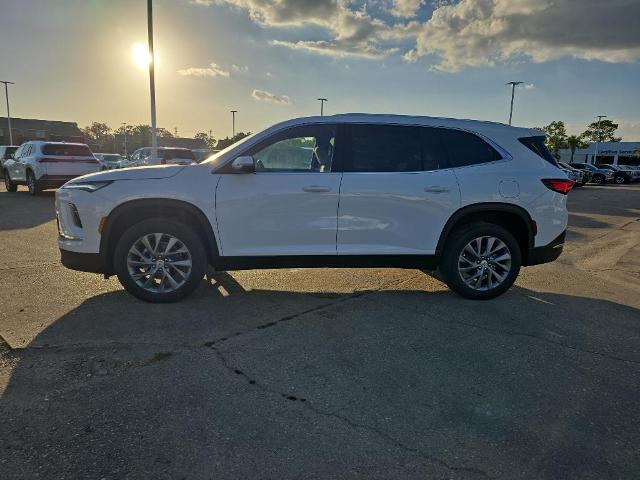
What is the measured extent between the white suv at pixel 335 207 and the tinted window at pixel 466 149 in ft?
0.04

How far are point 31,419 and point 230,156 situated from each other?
8.93 feet

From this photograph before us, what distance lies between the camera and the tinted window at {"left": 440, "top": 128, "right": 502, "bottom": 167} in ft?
15.5

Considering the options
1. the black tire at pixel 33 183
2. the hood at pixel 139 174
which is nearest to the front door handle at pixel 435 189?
the hood at pixel 139 174

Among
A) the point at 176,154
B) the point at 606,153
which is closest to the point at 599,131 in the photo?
the point at 606,153

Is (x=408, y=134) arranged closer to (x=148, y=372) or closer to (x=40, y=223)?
(x=148, y=372)

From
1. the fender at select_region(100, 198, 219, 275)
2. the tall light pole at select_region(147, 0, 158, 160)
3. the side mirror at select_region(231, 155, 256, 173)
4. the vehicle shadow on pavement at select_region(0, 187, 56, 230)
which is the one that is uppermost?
the tall light pole at select_region(147, 0, 158, 160)

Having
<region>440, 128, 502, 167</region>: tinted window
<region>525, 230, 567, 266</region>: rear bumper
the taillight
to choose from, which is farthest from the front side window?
<region>525, 230, 567, 266</region>: rear bumper

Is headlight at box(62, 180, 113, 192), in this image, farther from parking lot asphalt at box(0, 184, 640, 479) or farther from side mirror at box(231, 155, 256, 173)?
side mirror at box(231, 155, 256, 173)

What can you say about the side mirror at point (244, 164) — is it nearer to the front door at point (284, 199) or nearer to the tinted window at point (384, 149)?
the front door at point (284, 199)

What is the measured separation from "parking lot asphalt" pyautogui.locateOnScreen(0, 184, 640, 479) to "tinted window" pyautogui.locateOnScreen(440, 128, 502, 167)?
153 centimetres

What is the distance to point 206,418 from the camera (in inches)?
101

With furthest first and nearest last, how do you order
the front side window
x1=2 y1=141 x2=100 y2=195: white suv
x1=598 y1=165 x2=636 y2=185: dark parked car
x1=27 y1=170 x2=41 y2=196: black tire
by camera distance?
x1=598 y1=165 x2=636 y2=185: dark parked car → x1=27 y1=170 x2=41 y2=196: black tire → x1=2 y1=141 x2=100 y2=195: white suv → the front side window

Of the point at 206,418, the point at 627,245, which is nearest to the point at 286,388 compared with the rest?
the point at 206,418

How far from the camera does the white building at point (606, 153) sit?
70.8 meters
